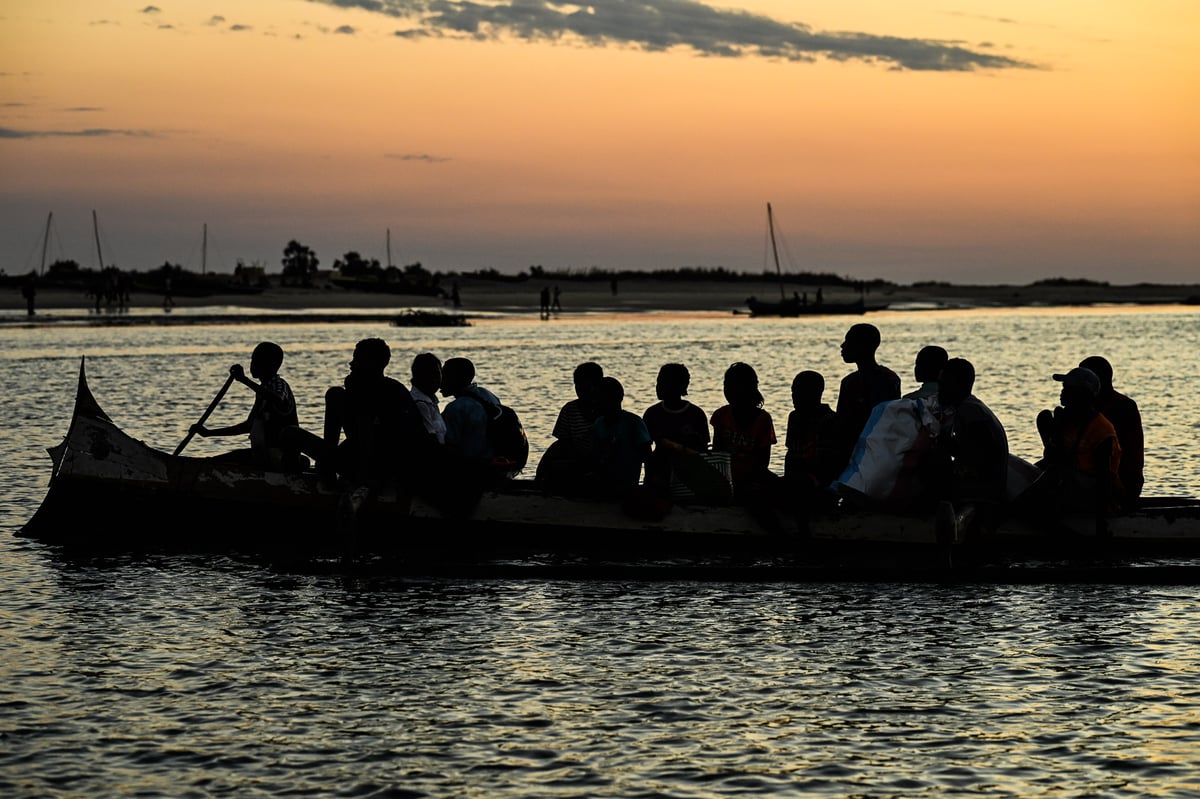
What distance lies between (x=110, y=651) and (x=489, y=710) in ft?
9.24

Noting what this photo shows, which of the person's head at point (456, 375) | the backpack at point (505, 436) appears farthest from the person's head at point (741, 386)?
the person's head at point (456, 375)

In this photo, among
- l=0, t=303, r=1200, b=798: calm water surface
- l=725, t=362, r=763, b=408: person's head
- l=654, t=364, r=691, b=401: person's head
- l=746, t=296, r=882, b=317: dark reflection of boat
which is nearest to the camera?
l=0, t=303, r=1200, b=798: calm water surface

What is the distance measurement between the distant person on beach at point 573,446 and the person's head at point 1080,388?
3645mm

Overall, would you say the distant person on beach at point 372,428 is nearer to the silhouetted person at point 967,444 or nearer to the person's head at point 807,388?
the person's head at point 807,388

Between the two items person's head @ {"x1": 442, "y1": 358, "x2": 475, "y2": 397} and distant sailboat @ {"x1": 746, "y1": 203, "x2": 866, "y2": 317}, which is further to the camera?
distant sailboat @ {"x1": 746, "y1": 203, "x2": 866, "y2": 317}

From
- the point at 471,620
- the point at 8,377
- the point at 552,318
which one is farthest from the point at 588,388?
the point at 552,318

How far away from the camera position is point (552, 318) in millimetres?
81000

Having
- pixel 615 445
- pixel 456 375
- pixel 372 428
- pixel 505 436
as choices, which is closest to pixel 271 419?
pixel 372 428

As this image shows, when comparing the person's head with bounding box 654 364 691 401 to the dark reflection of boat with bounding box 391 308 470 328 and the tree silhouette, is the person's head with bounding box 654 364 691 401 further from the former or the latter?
the tree silhouette

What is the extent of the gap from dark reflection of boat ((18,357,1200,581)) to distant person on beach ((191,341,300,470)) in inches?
21.6

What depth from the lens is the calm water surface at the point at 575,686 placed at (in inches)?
275

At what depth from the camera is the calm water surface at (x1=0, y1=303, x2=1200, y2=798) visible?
6988 millimetres

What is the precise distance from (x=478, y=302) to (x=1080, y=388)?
9388 centimetres

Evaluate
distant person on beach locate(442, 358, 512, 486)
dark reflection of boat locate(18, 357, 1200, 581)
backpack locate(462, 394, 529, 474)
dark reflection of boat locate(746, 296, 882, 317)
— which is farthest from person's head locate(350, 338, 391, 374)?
dark reflection of boat locate(746, 296, 882, 317)
